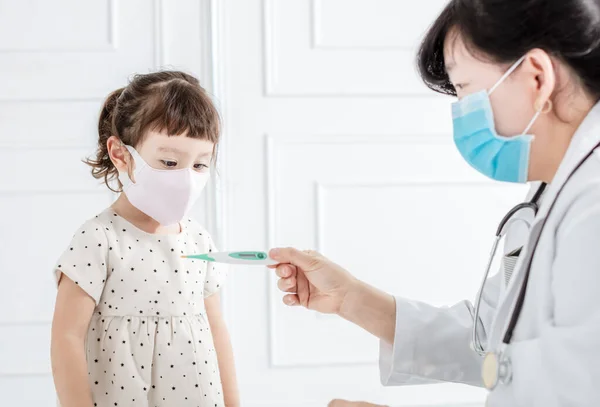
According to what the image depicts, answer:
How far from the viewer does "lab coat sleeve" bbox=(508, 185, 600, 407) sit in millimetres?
862

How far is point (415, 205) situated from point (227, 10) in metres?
0.85

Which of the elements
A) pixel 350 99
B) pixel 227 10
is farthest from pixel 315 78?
pixel 227 10

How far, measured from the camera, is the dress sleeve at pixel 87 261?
1328 millimetres

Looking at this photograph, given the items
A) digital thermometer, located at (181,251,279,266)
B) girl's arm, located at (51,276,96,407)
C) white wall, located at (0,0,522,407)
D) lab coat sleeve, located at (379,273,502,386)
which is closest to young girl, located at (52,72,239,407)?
girl's arm, located at (51,276,96,407)

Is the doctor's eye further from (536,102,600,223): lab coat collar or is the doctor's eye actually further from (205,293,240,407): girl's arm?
(536,102,600,223): lab coat collar

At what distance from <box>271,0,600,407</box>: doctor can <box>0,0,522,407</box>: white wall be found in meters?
0.98

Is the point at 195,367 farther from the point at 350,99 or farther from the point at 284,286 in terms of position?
the point at 350,99

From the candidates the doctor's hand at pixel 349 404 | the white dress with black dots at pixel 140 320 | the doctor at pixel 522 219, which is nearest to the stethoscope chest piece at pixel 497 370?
the doctor at pixel 522 219

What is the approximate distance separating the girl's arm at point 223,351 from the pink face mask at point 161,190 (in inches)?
8.9

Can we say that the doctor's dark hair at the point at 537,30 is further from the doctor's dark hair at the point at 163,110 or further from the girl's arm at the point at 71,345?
the girl's arm at the point at 71,345

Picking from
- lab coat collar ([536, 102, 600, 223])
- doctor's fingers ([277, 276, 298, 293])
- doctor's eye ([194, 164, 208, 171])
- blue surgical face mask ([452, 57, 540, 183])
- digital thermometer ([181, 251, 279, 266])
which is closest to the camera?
lab coat collar ([536, 102, 600, 223])

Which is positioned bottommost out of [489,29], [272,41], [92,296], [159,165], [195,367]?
[195,367]

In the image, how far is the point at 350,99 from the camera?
2330 mm

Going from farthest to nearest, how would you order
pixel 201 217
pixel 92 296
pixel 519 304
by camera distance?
pixel 201 217 → pixel 92 296 → pixel 519 304
